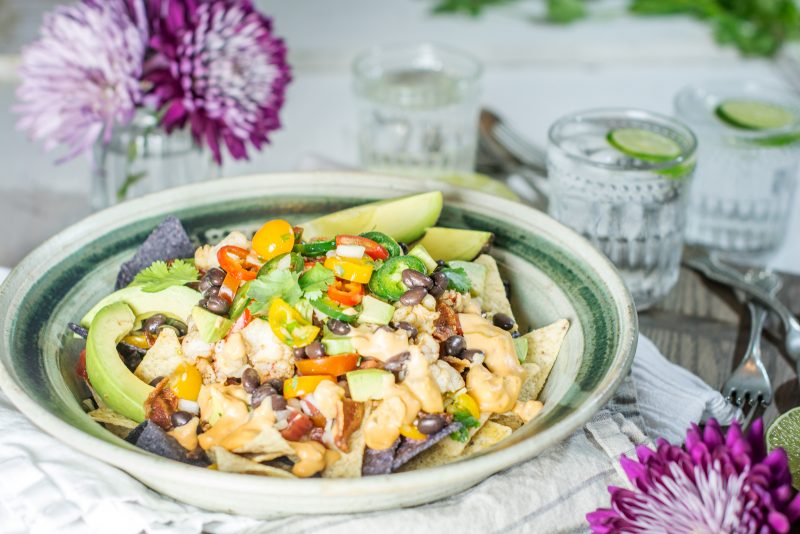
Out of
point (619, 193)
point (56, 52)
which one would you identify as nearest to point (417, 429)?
point (619, 193)

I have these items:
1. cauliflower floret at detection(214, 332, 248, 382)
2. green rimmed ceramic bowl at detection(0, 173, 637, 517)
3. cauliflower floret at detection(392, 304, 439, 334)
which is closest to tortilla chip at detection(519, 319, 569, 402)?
green rimmed ceramic bowl at detection(0, 173, 637, 517)

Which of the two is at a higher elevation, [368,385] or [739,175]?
[368,385]

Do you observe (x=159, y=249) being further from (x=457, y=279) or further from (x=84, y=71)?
(x=84, y=71)

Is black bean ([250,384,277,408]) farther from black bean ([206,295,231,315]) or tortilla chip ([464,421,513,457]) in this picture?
tortilla chip ([464,421,513,457])

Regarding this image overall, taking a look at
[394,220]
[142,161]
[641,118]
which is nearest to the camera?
[394,220]

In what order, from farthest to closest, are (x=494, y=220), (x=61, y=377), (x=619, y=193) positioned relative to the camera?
(x=619, y=193), (x=494, y=220), (x=61, y=377)

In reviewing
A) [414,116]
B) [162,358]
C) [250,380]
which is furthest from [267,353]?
[414,116]

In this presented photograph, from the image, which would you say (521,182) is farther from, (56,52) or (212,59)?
(56,52)

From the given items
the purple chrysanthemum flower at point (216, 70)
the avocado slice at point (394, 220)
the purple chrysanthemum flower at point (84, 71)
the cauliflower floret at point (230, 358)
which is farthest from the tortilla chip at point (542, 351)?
the purple chrysanthemum flower at point (84, 71)
